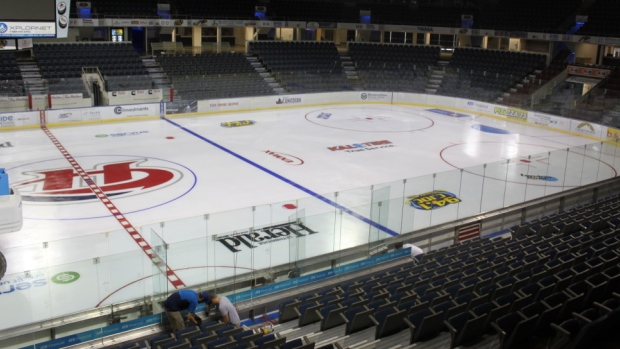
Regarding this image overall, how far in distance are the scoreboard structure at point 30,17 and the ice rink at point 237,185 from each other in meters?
4.02

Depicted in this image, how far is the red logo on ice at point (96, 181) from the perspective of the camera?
1643 centimetres

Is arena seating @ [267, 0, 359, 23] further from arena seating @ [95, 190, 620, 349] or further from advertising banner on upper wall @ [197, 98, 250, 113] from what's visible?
arena seating @ [95, 190, 620, 349]

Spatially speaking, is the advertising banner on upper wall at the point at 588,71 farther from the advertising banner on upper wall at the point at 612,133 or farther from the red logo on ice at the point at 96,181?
the red logo on ice at the point at 96,181

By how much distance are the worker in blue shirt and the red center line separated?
64 centimetres

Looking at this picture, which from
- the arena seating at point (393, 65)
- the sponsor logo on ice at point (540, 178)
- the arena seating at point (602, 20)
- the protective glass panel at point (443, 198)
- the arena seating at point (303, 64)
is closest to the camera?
the protective glass panel at point (443, 198)

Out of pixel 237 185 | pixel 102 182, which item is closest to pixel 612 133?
pixel 237 185

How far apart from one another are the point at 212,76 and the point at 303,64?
713 centimetres

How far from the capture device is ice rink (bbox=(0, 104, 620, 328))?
9.35 meters

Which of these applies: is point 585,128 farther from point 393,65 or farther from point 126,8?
point 126,8

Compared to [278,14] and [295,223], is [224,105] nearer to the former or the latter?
[278,14]

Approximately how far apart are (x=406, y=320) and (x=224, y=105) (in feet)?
76.3

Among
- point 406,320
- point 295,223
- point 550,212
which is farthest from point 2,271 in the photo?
point 550,212

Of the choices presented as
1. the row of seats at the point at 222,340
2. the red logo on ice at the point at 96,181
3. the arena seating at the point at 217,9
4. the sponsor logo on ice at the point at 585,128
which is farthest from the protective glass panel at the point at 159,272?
the arena seating at the point at 217,9

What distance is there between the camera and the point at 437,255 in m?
11.7
